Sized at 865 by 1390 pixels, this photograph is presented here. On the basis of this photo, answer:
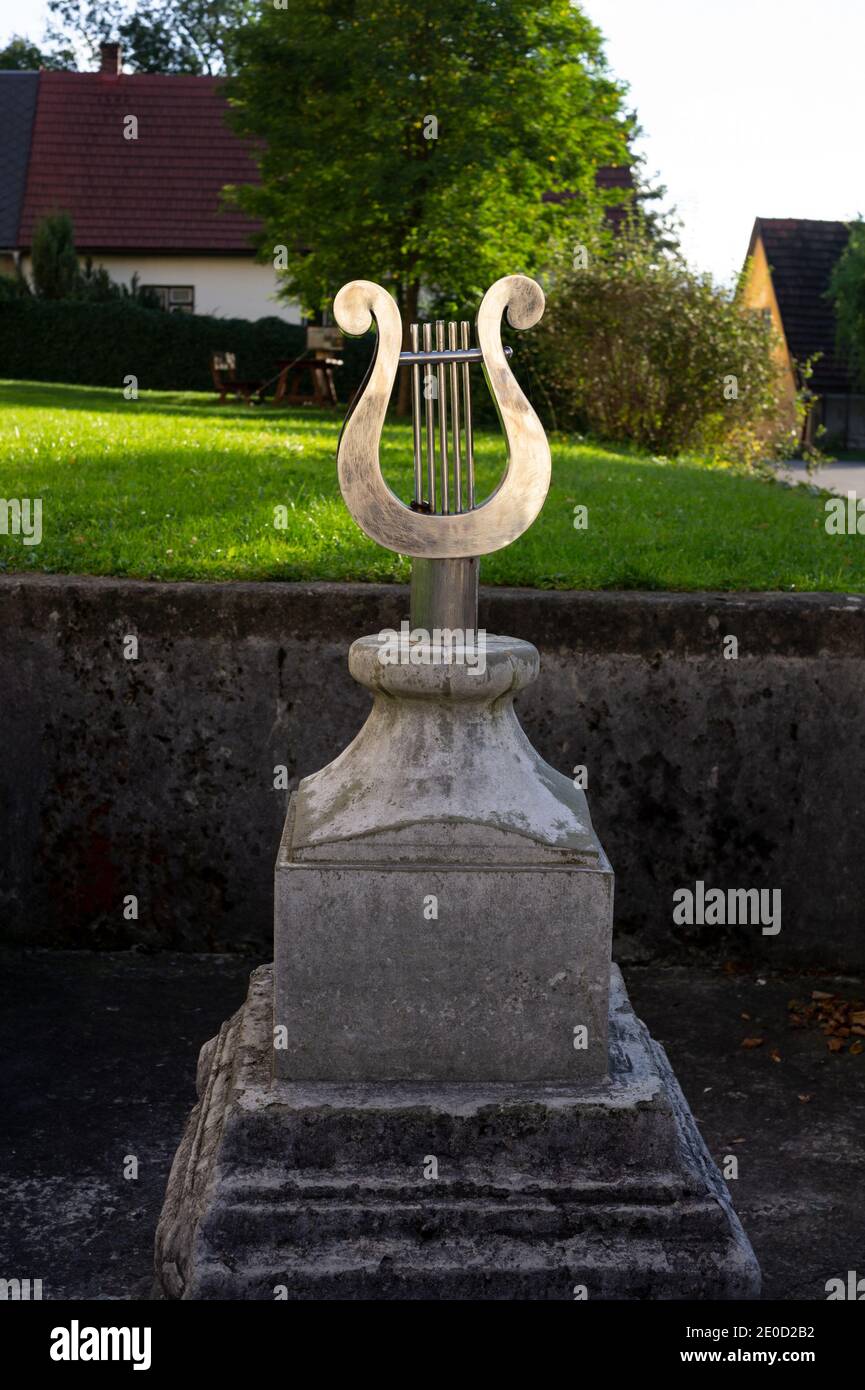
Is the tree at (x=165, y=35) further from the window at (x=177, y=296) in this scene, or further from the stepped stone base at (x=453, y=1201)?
the stepped stone base at (x=453, y=1201)

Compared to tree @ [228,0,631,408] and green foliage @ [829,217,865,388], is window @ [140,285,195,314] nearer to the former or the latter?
tree @ [228,0,631,408]

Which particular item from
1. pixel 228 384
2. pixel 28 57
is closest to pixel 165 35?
pixel 28 57

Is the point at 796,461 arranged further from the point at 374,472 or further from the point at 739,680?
the point at 374,472

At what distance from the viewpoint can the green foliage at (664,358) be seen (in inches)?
582

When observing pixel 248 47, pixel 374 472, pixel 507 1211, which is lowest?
pixel 507 1211

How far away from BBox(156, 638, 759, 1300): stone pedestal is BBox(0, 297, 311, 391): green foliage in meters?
24.9

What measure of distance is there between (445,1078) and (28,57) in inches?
2112

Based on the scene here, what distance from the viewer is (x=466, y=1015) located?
3055 mm

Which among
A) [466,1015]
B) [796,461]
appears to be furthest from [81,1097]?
[796,461]

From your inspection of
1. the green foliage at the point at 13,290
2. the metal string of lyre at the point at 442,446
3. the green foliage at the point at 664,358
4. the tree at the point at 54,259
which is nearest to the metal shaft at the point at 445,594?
the metal string of lyre at the point at 442,446

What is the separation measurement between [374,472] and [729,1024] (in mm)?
2551

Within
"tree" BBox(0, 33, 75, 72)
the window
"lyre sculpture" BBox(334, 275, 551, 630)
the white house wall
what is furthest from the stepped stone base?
"tree" BBox(0, 33, 75, 72)

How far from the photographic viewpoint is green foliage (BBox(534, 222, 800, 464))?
14781mm

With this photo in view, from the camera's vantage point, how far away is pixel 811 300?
136 feet
